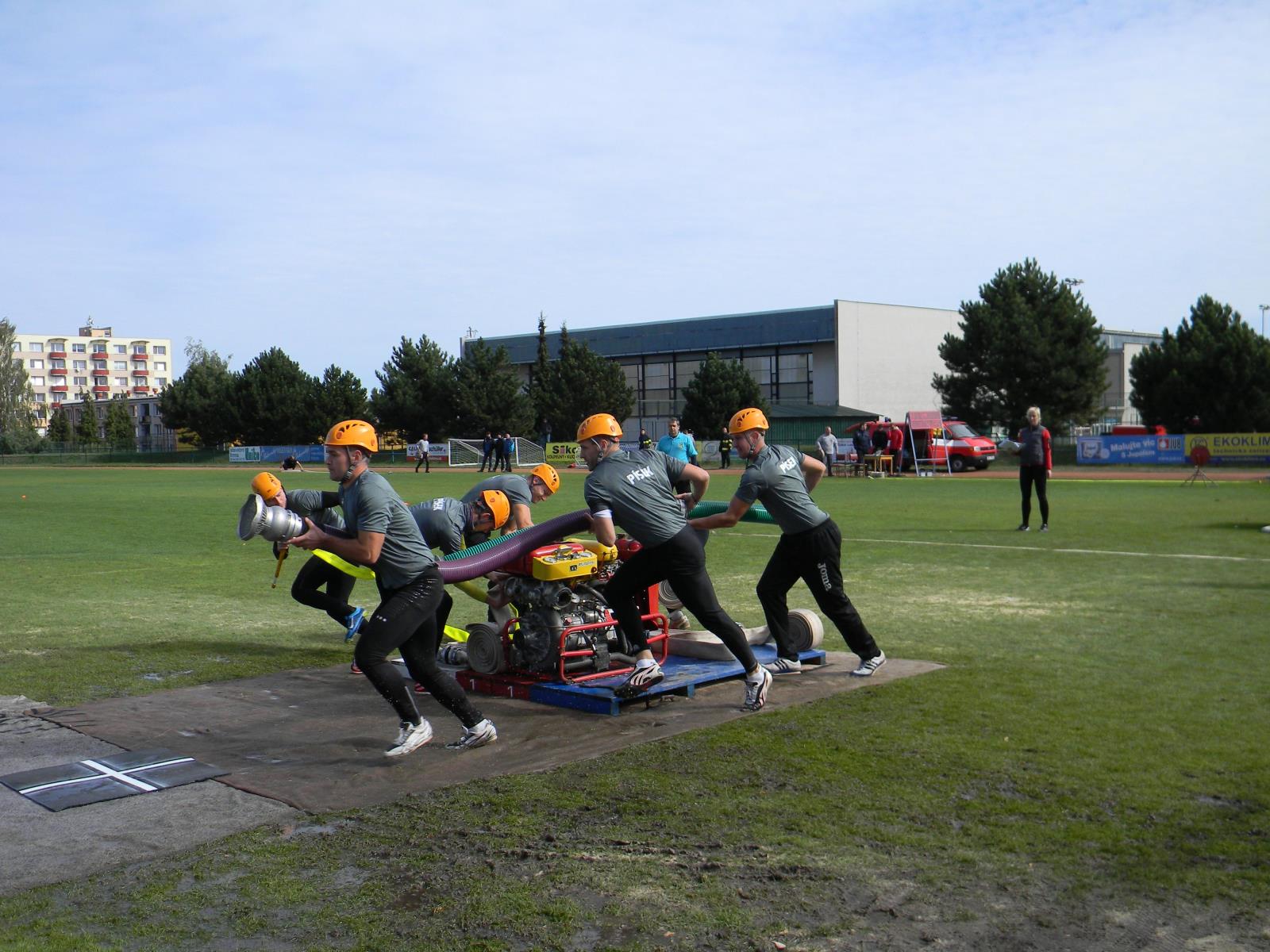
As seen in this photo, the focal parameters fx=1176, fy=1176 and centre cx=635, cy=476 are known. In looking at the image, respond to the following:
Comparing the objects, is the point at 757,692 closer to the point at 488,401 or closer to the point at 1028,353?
the point at 1028,353

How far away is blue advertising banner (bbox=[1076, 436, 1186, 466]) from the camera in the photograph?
145ft

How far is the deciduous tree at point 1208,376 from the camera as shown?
165 ft

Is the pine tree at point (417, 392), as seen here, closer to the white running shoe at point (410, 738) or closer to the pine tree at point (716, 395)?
the pine tree at point (716, 395)

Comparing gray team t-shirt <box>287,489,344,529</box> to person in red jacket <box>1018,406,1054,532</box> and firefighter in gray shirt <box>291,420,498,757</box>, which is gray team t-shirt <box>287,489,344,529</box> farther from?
person in red jacket <box>1018,406,1054,532</box>

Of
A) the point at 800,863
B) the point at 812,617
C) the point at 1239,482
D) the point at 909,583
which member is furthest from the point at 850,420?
the point at 800,863

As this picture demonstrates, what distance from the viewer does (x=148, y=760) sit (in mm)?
6277

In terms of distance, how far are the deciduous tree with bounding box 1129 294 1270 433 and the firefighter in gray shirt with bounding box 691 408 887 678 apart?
49.1 m

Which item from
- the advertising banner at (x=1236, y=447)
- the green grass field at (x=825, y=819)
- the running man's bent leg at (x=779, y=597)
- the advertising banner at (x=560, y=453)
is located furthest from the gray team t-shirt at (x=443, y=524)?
the advertising banner at (x=560, y=453)

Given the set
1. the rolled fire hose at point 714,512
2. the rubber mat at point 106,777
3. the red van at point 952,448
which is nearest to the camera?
the rubber mat at point 106,777

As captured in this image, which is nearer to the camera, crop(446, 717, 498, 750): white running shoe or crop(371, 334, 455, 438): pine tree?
crop(446, 717, 498, 750): white running shoe

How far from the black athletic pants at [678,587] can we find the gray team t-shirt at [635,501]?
0.09 m

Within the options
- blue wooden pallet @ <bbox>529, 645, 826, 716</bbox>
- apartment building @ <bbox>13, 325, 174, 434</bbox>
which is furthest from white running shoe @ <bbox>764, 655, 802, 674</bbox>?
apartment building @ <bbox>13, 325, 174, 434</bbox>

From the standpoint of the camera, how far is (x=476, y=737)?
6477 millimetres

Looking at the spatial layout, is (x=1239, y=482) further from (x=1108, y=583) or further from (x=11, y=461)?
(x=11, y=461)
